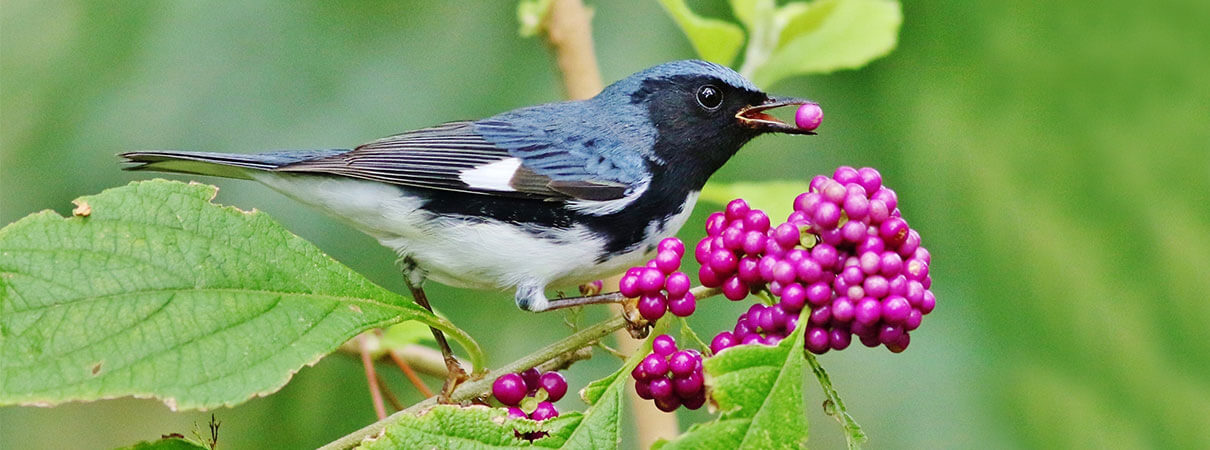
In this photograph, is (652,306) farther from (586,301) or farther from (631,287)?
(586,301)

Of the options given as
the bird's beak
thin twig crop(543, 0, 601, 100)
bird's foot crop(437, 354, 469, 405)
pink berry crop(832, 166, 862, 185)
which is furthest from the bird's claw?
thin twig crop(543, 0, 601, 100)

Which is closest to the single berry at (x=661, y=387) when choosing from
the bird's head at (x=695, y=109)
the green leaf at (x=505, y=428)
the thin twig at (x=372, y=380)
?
the green leaf at (x=505, y=428)

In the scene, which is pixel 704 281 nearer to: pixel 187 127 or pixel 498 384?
pixel 498 384

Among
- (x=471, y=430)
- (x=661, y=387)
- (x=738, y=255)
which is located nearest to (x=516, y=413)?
(x=471, y=430)

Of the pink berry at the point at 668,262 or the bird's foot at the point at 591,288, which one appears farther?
the bird's foot at the point at 591,288

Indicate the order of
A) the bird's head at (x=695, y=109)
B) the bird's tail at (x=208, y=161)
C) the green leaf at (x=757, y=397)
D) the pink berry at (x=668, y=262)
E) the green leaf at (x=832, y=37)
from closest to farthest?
the green leaf at (x=757, y=397), the pink berry at (x=668, y=262), the bird's tail at (x=208, y=161), the bird's head at (x=695, y=109), the green leaf at (x=832, y=37)

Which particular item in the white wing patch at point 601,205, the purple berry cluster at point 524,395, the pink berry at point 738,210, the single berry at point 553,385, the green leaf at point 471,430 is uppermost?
the white wing patch at point 601,205

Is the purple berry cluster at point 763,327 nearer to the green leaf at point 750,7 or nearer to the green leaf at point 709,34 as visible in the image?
the green leaf at point 709,34
